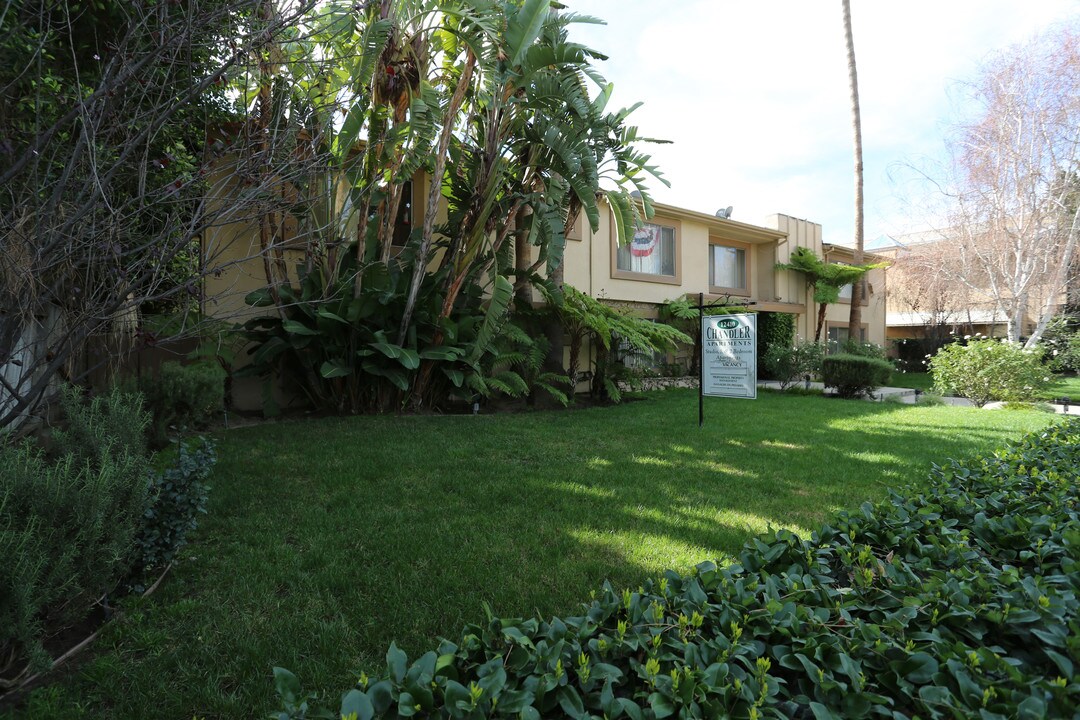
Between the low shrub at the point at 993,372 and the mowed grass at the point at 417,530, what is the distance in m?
5.10

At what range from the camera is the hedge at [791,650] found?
152 centimetres

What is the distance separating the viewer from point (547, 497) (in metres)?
4.77

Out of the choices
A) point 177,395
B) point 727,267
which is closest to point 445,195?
point 177,395

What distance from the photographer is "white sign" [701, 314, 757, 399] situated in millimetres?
8188

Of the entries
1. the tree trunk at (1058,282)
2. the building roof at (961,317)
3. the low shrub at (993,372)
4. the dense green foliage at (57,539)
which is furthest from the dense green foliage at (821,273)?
the dense green foliage at (57,539)

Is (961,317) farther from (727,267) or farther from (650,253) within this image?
(650,253)

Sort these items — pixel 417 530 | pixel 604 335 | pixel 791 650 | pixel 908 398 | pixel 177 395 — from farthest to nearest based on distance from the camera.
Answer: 1. pixel 908 398
2. pixel 604 335
3. pixel 177 395
4. pixel 417 530
5. pixel 791 650

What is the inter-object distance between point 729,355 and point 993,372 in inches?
316

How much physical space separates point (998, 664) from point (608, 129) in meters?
8.38

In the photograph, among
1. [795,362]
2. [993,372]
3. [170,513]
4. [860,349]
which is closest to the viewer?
[170,513]

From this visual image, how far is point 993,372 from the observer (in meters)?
12.3

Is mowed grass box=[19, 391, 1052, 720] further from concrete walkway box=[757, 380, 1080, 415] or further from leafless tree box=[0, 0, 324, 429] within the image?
concrete walkway box=[757, 380, 1080, 415]

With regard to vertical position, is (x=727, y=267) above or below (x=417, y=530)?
A: above

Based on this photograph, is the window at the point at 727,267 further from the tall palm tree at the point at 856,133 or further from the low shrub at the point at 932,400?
the low shrub at the point at 932,400
